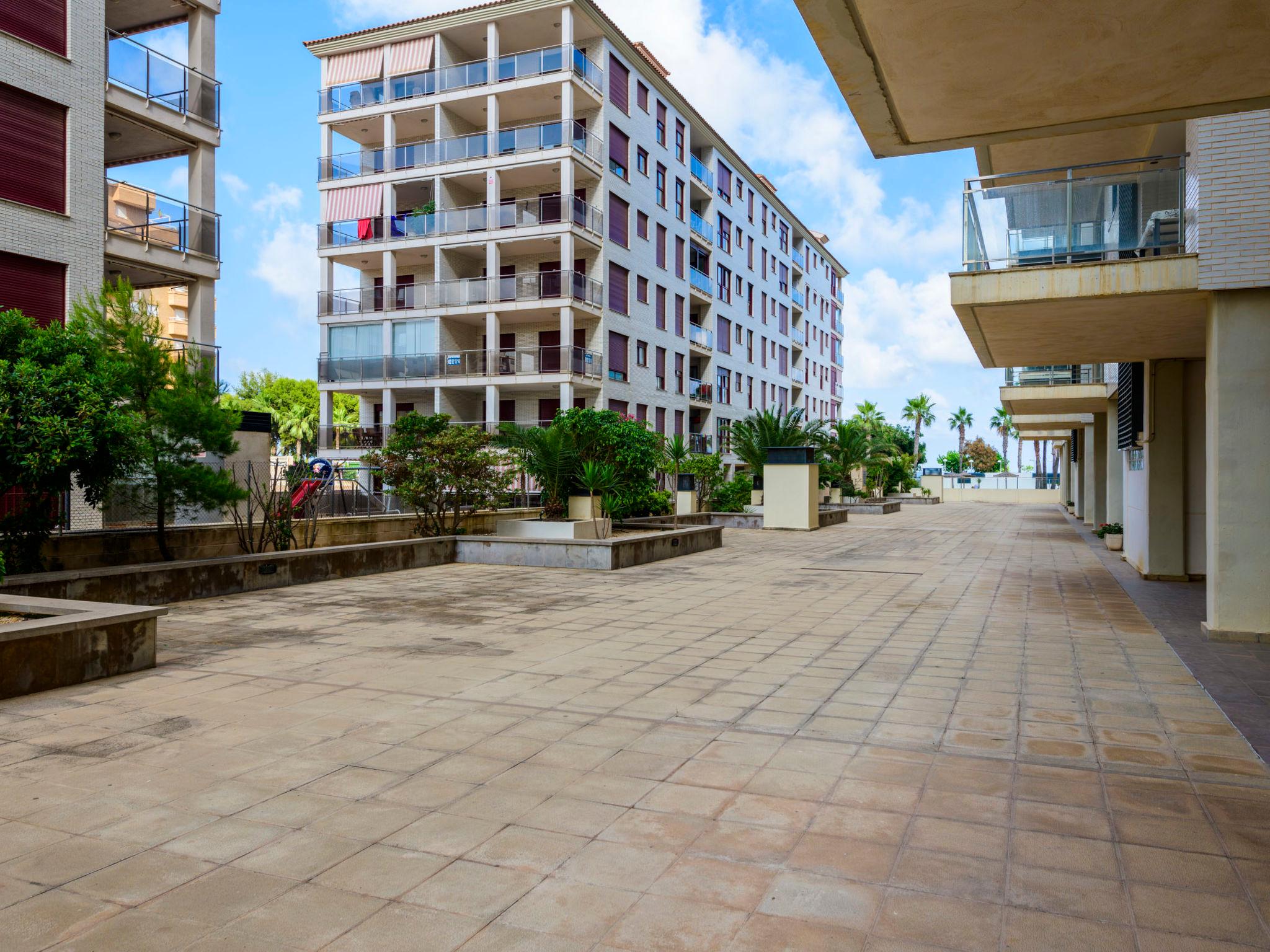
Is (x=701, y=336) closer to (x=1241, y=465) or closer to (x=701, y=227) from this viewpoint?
(x=701, y=227)

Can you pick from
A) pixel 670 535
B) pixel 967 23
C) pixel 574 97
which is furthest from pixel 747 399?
pixel 967 23

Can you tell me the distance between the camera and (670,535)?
674 inches

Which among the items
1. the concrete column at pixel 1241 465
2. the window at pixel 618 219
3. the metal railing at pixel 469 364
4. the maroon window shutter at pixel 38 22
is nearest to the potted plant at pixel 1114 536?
the concrete column at pixel 1241 465

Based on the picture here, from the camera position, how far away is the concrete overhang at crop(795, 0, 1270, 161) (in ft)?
13.5

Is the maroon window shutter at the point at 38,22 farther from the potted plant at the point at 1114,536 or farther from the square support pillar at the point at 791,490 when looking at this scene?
the potted plant at the point at 1114,536

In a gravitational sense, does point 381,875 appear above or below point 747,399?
below

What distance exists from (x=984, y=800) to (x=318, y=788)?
3.23 m

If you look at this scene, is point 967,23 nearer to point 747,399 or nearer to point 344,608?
point 344,608

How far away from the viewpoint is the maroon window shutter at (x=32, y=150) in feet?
53.7

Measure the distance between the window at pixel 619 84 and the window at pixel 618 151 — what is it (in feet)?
3.40

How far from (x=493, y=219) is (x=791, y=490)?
15.2m

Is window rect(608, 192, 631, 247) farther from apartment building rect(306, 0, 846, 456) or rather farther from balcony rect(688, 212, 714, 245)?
balcony rect(688, 212, 714, 245)

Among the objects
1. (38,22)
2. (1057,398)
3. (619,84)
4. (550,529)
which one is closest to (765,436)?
(1057,398)

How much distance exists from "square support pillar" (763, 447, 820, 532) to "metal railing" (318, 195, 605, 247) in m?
12.1
